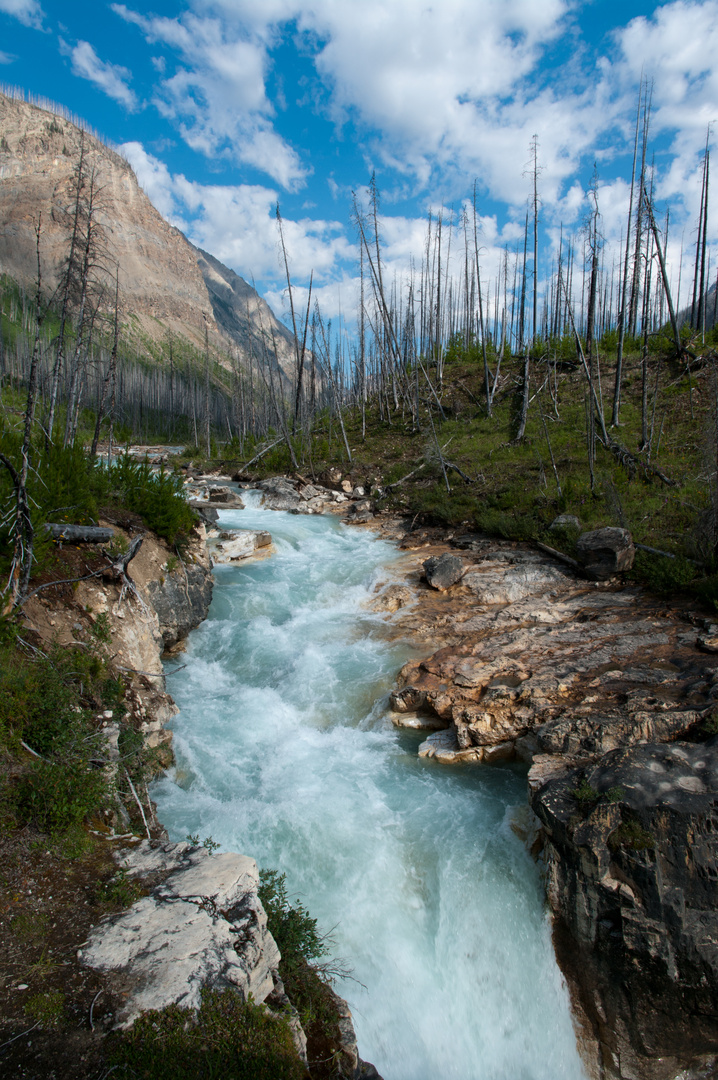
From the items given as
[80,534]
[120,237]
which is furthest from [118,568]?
[120,237]

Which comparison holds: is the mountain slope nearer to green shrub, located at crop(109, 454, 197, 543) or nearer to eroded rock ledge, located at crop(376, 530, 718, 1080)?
green shrub, located at crop(109, 454, 197, 543)

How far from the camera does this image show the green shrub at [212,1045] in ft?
7.02

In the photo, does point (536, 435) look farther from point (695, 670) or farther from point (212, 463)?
point (212, 463)

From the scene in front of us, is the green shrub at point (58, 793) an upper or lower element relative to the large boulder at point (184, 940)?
upper

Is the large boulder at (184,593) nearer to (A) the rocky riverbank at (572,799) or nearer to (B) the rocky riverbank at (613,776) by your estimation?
(A) the rocky riverbank at (572,799)

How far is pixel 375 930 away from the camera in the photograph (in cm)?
419

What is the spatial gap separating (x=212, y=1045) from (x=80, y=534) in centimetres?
547

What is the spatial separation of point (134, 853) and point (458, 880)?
9.55ft

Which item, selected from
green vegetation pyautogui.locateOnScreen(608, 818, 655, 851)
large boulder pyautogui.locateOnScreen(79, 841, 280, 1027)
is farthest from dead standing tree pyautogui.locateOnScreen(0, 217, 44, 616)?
green vegetation pyautogui.locateOnScreen(608, 818, 655, 851)

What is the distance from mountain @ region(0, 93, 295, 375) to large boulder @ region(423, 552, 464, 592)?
47.9 metres

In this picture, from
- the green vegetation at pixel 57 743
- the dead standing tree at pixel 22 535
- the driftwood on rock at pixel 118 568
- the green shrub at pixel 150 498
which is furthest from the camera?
the green shrub at pixel 150 498

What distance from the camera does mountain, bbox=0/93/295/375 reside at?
73.9 m

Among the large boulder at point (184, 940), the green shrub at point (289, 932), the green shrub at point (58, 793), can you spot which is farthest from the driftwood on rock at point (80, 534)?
the green shrub at point (289, 932)

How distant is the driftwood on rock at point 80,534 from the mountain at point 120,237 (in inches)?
1980
